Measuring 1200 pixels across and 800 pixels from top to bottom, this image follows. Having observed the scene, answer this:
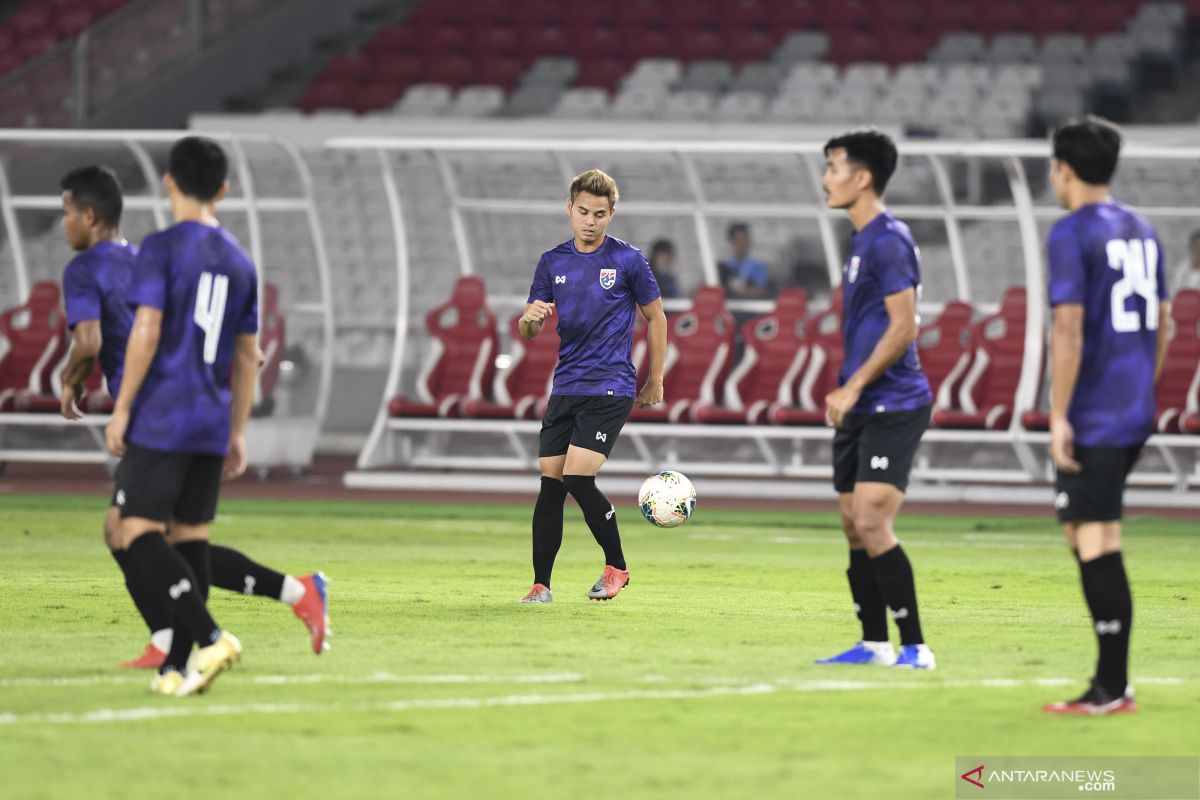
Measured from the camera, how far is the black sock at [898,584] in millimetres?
7066

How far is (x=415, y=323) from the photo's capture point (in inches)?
782

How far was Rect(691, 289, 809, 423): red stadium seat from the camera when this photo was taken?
1702cm

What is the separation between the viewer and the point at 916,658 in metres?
7.14

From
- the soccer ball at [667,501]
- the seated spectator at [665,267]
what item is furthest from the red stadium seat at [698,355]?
the soccer ball at [667,501]

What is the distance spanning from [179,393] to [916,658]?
2.81 meters

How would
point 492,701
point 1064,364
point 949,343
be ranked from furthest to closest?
point 949,343, point 492,701, point 1064,364

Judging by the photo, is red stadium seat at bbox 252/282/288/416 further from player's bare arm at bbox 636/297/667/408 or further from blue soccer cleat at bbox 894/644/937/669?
blue soccer cleat at bbox 894/644/937/669

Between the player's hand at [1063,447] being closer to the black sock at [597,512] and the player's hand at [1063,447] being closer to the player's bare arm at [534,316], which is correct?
the player's bare arm at [534,316]

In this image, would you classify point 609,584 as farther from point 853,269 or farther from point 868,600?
point 853,269

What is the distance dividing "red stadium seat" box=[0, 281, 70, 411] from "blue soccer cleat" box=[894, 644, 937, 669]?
1251 cm

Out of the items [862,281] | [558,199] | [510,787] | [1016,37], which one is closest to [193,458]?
[510,787]

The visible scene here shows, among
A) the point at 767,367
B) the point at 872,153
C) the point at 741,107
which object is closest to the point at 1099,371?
the point at 872,153

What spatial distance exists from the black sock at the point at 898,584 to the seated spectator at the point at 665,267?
434 inches

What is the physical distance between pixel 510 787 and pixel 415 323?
49.2ft
